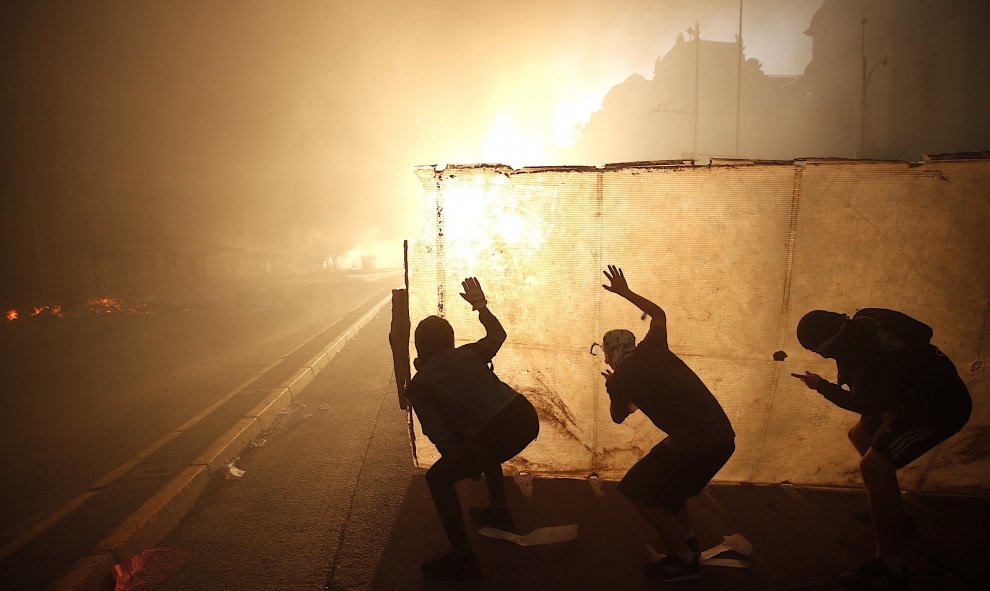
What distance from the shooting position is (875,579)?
7.92ft

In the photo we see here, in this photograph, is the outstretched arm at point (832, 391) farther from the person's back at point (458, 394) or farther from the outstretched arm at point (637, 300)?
the person's back at point (458, 394)

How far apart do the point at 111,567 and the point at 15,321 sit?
54.0 ft

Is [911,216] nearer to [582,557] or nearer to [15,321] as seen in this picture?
[582,557]

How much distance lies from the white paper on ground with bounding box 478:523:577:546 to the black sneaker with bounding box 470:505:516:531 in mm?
51

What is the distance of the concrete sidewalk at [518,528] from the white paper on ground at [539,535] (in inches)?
1.9

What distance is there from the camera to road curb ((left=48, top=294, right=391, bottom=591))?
274cm

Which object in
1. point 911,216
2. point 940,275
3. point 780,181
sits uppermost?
point 780,181

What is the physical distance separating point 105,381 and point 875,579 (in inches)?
443

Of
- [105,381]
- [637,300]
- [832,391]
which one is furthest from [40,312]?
[832,391]

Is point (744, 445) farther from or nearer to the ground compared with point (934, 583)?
farther from the ground

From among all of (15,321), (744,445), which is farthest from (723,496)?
(15,321)

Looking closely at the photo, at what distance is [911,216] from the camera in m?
2.99

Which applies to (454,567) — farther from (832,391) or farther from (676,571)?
(832,391)

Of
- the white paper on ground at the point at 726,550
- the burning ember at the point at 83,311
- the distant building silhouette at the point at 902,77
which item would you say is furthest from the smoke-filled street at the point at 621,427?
the distant building silhouette at the point at 902,77
